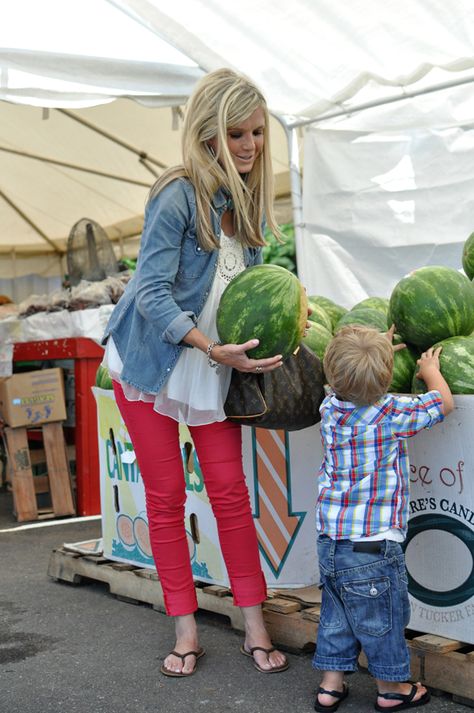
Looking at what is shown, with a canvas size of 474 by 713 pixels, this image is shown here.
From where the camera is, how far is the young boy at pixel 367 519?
254cm

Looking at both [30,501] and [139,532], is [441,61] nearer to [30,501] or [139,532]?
[139,532]

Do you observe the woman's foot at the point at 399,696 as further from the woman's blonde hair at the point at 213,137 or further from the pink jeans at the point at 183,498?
the woman's blonde hair at the point at 213,137

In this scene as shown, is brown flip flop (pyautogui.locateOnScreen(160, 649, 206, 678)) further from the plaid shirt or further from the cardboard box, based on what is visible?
the cardboard box

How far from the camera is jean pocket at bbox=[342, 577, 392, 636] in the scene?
2.53 meters

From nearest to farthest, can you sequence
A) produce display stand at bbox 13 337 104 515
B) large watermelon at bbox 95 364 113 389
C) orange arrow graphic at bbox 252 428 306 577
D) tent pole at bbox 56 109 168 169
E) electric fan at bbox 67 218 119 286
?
orange arrow graphic at bbox 252 428 306 577 < large watermelon at bbox 95 364 113 389 < produce display stand at bbox 13 337 104 515 < electric fan at bbox 67 218 119 286 < tent pole at bbox 56 109 168 169

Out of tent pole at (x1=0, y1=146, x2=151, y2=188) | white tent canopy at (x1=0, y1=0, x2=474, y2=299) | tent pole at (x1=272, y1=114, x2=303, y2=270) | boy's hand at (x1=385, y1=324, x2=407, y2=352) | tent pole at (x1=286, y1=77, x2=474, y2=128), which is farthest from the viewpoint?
tent pole at (x1=0, y1=146, x2=151, y2=188)

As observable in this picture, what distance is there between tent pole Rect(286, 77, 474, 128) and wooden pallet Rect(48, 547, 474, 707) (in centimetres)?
298

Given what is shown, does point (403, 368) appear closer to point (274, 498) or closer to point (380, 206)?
point (274, 498)

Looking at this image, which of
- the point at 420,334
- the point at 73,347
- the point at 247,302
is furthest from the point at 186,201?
the point at 73,347

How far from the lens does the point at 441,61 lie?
15.1 feet

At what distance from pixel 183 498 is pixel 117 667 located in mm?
628

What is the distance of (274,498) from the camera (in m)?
3.36

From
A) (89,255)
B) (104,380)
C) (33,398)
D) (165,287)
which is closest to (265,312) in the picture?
(165,287)

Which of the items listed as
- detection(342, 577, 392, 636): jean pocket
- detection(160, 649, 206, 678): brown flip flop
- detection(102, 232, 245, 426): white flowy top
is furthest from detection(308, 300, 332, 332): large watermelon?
detection(160, 649, 206, 678): brown flip flop
